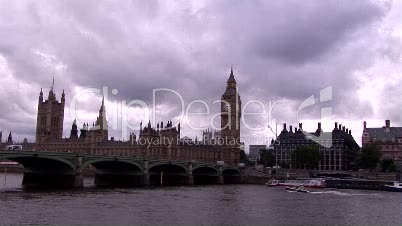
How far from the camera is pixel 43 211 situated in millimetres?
39750

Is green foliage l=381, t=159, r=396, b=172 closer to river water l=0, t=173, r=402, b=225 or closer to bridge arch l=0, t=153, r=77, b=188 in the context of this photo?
river water l=0, t=173, r=402, b=225

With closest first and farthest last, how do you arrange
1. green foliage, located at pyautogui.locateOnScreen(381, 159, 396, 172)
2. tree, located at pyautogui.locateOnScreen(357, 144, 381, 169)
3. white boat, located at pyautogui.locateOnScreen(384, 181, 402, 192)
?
white boat, located at pyautogui.locateOnScreen(384, 181, 402, 192)
green foliage, located at pyautogui.locateOnScreen(381, 159, 396, 172)
tree, located at pyautogui.locateOnScreen(357, 144, 381, 169)

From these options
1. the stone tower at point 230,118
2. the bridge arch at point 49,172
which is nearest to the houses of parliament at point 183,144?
the stone tower at point 230,118

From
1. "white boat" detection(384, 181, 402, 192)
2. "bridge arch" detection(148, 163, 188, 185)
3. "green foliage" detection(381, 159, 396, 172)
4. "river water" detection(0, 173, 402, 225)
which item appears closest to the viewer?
"river water" detection(0, 173, 402, 225)

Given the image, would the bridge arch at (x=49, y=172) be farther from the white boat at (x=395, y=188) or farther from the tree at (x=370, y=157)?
the tree at (x=370, y=157)

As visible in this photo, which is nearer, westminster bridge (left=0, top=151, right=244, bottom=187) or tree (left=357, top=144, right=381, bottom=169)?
westminster bridge (left=0, top=151, right=244, bottom=187)

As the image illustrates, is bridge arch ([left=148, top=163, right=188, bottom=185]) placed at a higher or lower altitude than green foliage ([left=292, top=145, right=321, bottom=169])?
lower

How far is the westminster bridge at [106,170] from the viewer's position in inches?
2726

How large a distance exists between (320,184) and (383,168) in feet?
154

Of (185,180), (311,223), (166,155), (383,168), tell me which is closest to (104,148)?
(166,155)

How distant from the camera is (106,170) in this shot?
9375cm

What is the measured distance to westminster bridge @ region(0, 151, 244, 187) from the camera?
Answer: 227 ft

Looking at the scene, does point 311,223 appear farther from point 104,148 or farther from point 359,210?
point 104,148

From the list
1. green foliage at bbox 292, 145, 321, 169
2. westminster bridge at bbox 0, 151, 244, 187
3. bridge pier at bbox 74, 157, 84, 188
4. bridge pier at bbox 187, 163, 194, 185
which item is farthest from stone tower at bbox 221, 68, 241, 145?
bridge pier at bbox 74, 157, 84, 188
